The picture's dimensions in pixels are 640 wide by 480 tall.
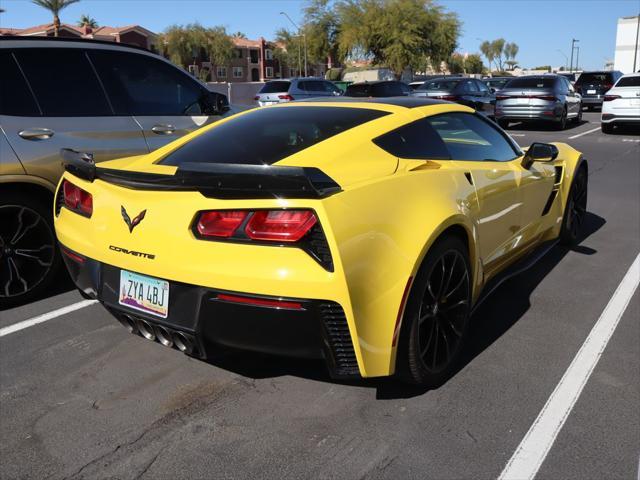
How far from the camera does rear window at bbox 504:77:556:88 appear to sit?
17.1 meters

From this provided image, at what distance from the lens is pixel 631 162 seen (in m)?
11.4

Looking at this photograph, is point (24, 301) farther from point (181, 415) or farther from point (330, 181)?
point (330, 181)

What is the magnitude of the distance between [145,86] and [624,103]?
→ 47.3ft

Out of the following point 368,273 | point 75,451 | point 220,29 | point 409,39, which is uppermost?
point 220,29

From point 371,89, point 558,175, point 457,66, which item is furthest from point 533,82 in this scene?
point 457,66

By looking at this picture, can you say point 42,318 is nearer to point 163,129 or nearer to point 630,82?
point 163,129

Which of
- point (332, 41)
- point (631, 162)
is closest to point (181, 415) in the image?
point (631, 162)

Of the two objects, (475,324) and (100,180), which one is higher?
(100,180)

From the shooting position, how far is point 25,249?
163 inches

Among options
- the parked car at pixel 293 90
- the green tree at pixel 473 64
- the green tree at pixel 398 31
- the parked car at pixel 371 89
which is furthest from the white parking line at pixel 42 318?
the green tree at pixel 473 64

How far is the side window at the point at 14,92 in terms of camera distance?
412 cm

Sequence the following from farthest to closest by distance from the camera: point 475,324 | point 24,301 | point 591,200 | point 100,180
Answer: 1. point 591,200
2. point 24,301
3. point 475,324
4. point 100,180

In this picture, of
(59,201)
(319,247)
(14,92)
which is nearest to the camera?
(319,247)

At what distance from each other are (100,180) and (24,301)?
1.72 meters
